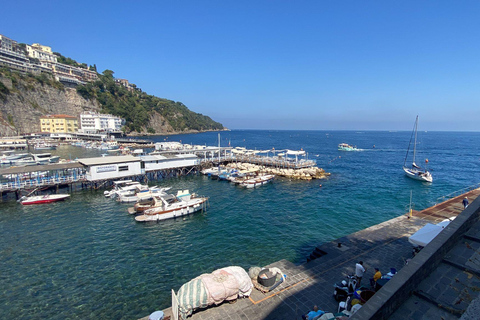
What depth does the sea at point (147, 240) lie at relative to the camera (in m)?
16.0

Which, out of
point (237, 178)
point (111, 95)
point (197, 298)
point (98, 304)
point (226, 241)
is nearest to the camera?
point (197, 298)

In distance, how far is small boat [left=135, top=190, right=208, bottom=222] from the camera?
2889cm

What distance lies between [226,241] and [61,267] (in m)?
13.6

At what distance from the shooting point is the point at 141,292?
16.3 m

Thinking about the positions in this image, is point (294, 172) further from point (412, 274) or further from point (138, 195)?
point (412, 274)

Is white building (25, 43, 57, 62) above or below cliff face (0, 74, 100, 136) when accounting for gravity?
above

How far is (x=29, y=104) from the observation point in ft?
382

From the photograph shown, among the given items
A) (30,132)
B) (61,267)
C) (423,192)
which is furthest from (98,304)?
(30,132)

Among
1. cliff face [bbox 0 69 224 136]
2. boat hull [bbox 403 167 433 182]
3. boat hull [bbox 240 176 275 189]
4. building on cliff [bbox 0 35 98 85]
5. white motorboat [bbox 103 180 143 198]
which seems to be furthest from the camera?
building on cliff [bbox 0 35 98 85]

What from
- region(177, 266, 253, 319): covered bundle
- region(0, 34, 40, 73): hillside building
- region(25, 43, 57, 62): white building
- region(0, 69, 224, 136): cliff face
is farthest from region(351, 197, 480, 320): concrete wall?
region(25, 43, 57, 62): white building

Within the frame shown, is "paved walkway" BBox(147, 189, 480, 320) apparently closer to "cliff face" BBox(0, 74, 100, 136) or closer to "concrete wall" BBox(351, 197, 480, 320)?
"concrete wall" BBox(351, 197, 480, 320)

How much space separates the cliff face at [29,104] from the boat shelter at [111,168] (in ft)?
316

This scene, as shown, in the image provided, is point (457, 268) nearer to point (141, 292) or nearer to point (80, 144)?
point (141, 292)

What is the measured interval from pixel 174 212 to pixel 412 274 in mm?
27000
